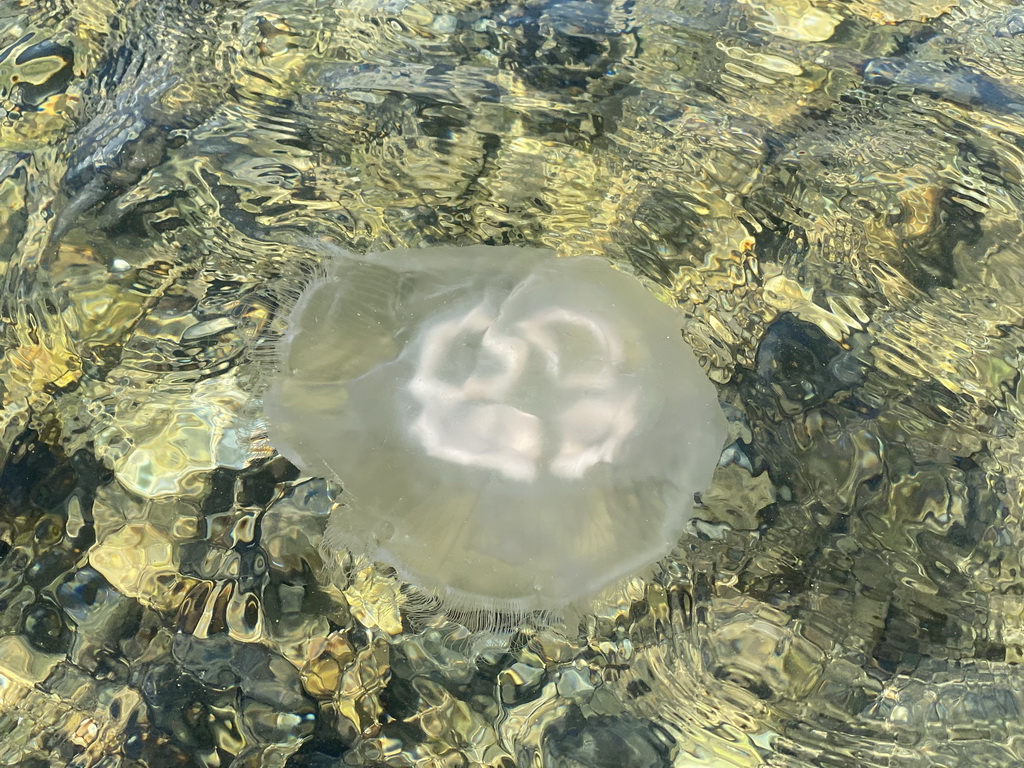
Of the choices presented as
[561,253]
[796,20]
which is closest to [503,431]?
[561,253]

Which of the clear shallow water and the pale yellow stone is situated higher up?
the pale yellow stone

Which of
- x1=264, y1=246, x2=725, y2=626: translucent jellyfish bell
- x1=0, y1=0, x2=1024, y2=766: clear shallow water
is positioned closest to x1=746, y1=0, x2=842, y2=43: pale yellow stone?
x1=0, y1=0, x2=1024, y2=766: clear shallow water

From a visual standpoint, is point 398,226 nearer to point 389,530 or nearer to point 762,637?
point 389,530

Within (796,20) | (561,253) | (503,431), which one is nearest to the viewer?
(503,431)

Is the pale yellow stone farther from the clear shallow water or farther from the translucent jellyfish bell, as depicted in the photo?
the translucent jellyfish bell

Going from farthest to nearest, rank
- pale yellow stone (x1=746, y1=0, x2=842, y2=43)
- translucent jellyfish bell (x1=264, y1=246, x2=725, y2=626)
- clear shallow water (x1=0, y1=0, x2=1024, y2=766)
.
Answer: pale yellow stone (x1=746, y1=0, x2=842, y2=43) → clear shallow water (x1=0, y1=0, x2=1024, y2=766) → translucent jellyfish bell (x1=264, y1=246, x2=725, y2=626)

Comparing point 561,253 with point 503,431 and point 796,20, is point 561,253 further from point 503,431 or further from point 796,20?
point 796,20
